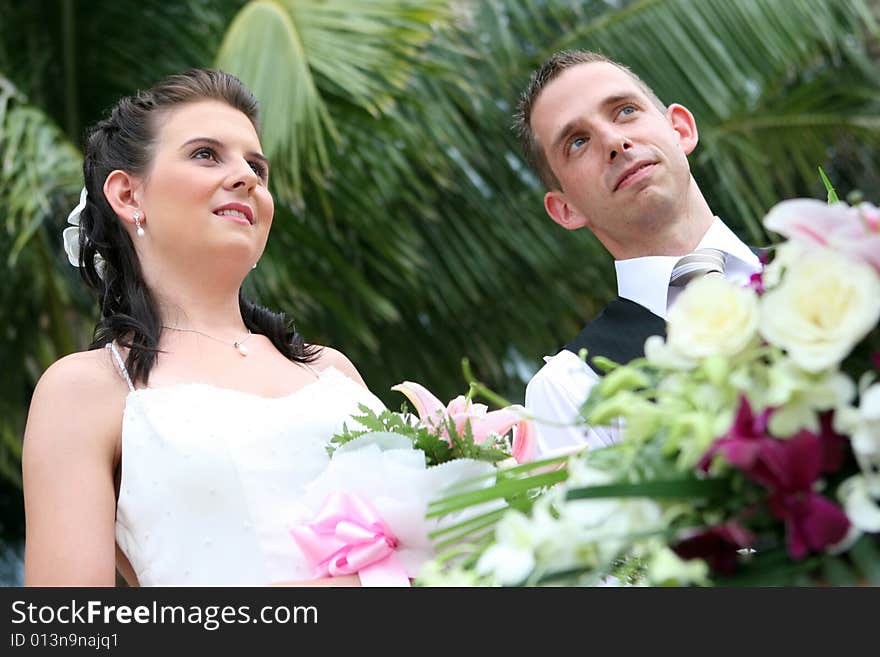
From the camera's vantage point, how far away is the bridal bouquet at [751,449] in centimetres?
118

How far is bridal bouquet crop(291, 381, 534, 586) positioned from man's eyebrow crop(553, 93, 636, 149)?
3.95ft

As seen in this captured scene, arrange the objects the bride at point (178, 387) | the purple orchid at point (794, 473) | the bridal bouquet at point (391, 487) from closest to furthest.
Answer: the purple orchid at point (794, 473) < the bridal bouquet at point (391, 487) < the bride at point (178, 387)

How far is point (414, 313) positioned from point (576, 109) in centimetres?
338

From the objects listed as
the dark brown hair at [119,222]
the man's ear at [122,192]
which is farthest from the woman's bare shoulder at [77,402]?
the man's ear at [122,192]

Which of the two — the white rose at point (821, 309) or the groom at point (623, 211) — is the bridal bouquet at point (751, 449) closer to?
the white rose at point (821, 309)

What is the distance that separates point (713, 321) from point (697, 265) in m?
1.78

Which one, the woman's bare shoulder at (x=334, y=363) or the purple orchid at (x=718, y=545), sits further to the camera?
the woman's bare shoulder at (x=334, y=363)

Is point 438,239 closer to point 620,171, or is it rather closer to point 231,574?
point 620,171

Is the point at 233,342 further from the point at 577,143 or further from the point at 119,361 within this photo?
the point at 577,143

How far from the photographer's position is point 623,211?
3.17 metres

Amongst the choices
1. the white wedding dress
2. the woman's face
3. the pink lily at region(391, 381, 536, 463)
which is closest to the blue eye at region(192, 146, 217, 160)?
the woman's face

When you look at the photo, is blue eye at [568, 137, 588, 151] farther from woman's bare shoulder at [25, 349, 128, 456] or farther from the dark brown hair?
woman's bare shoulder at [25, 349, 128, 456]

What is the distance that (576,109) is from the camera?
3289mm

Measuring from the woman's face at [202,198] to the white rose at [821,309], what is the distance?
176cm
